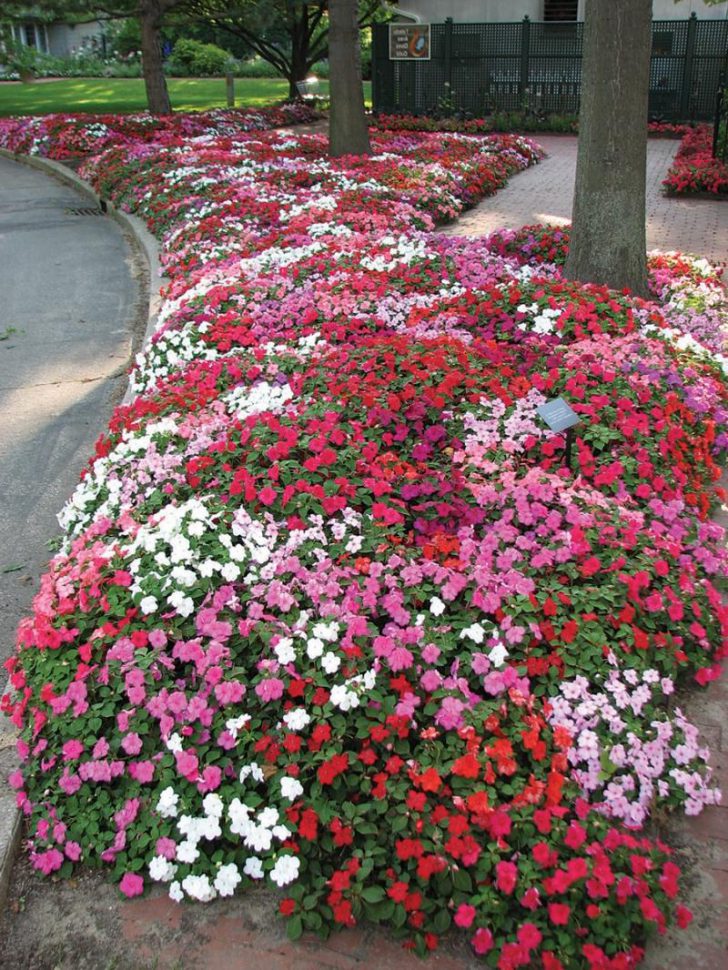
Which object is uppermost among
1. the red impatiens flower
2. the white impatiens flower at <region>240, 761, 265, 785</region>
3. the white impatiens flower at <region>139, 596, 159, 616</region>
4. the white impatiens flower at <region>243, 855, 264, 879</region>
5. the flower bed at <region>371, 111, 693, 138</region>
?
the flower bed at <region>371, 111, 693, 138</region>

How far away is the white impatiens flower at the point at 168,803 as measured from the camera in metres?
2.60

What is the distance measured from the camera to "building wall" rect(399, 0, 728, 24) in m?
22.9

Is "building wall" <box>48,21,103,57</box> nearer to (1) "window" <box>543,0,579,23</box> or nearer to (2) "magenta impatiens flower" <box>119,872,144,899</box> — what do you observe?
(1) "window" <box>543,0,579,23</box>

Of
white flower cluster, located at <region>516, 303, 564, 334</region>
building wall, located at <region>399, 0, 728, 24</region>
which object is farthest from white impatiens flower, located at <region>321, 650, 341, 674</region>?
building wall, located at <region>399, 0, 728, 24</region>

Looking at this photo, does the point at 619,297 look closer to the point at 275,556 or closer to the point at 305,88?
the point at 275,556

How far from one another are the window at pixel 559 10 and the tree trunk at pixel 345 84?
543 inches

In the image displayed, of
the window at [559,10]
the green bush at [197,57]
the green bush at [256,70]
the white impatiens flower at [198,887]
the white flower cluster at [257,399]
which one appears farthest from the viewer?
the green bush at [256,70]

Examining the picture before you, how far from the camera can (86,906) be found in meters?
2.54

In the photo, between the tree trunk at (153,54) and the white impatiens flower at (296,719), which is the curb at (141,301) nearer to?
the white impatiens flower at (296,719)

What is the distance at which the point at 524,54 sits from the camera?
73.4 feet

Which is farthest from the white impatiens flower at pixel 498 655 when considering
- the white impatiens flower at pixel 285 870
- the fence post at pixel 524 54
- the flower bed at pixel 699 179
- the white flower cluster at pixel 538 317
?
the fence post at pixel 524 54

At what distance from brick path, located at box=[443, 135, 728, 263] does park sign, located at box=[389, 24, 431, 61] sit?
26.0ft

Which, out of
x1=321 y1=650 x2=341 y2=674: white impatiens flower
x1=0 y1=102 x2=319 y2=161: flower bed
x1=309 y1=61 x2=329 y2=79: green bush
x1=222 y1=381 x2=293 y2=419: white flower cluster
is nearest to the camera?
x1=321 y1=650 x2=341 y2=674: white impatiens flower

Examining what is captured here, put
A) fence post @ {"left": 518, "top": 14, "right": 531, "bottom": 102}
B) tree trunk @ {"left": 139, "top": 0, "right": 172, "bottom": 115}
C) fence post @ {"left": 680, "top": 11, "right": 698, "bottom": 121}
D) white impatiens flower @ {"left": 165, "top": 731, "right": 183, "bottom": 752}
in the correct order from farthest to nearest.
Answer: fence post @ {"left": 518, "top": 14, "right": 531, "bottom": 102}
fence post @ {"left": 680, "top": 11, "right": 698, "bottom": 121}
tree trunk @ {"left": 139, "top": 0, "right": 172, "bottom": 115}
white impatiens flower @ {"left": 165, "top": 731, "right": 183, "bottom": 752}
